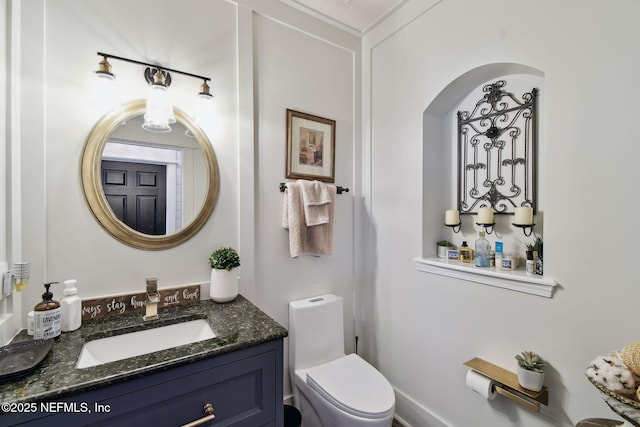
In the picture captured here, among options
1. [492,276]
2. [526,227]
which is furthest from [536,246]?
[492,276]

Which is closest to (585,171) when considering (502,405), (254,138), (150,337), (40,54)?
(502,405)

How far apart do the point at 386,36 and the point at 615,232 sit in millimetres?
1749

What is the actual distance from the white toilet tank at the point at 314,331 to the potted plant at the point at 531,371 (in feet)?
3.33

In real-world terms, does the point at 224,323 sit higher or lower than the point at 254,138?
lower

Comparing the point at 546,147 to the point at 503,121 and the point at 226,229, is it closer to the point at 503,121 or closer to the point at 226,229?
the point at 503,121

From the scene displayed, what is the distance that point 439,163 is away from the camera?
6.06 ft

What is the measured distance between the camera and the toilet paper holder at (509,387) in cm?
118

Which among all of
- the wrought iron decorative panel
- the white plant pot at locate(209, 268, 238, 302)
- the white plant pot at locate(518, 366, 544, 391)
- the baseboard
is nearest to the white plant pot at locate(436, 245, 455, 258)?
the wrought iron decorative panel

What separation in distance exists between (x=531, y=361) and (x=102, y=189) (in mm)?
2076

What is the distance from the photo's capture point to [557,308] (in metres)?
1.21

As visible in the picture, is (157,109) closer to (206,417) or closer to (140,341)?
(140,341)

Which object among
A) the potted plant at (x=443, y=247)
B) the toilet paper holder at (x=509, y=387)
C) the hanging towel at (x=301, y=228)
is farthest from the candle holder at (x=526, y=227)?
the hanging towel at (x=301, y=228)

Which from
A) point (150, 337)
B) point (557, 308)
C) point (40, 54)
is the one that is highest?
point (40, 54)

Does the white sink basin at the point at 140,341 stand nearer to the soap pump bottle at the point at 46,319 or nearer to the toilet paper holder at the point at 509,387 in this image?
the soap pump bottle at the point at 46,319
